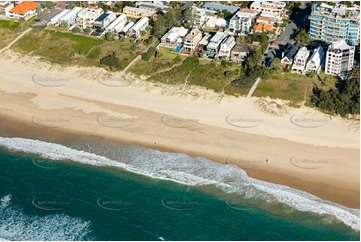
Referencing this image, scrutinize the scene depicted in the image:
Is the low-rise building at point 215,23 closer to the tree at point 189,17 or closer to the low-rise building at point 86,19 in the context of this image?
the tree at point 189,17

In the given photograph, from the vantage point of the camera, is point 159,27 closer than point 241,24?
Yes

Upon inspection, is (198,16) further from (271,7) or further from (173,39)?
(271,7)

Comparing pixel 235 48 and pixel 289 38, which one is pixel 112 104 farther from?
pixel 289 38

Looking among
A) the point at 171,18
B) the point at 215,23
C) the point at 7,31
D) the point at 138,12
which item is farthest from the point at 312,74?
the point at 7,31

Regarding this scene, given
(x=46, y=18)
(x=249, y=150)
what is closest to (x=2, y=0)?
(x=46, y=18)

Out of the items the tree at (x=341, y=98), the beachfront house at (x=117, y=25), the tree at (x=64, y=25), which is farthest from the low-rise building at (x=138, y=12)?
the tree at (x=341, y=98)

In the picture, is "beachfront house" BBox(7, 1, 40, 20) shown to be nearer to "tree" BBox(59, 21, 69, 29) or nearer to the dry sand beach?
"tree" BBox(59, 21, 69, 29)
